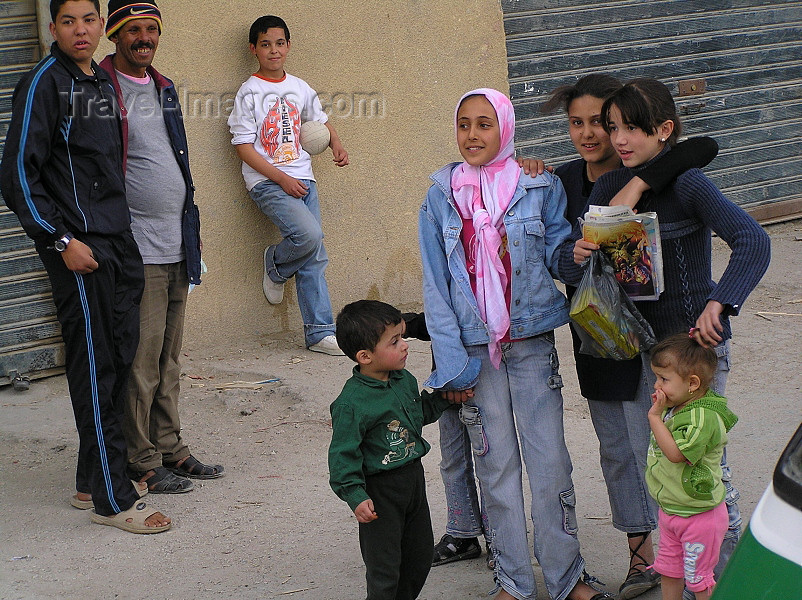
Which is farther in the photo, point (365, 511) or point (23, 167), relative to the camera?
point (23, 167)

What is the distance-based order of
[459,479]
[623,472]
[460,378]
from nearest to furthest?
[460,378], [623,472], [459,479]

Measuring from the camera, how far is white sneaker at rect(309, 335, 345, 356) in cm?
673

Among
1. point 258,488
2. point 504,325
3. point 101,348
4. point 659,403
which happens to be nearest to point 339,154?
point 258,488

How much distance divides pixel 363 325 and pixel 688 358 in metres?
1.03

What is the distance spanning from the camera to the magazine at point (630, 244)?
10.9ft

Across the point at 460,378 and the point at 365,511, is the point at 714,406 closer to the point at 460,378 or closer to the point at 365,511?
the point at 460,378

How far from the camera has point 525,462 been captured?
144 inches

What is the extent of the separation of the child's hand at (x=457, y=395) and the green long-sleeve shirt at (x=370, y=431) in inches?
6.1

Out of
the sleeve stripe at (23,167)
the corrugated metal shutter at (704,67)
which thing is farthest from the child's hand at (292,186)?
the sleeve stripe at (23,167)

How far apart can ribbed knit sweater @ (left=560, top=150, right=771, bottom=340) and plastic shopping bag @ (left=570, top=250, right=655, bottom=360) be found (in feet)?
0.38

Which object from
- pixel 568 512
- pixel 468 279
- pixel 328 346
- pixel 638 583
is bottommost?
pixel 638 583

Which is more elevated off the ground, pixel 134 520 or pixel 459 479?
pixel 459 479

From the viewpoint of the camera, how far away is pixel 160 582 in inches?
158

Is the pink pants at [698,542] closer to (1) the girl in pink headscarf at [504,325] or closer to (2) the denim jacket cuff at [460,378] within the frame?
(1) the girl in pink headscarf at [504,325]
